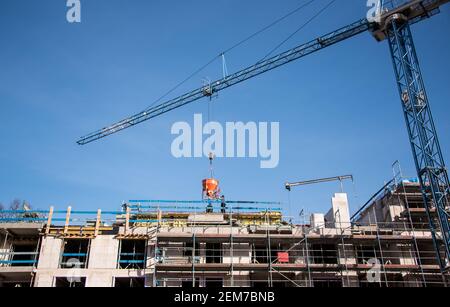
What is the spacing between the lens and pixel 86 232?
32.3 m

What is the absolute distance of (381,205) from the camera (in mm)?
37750

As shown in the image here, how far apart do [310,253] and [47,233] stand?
19197mm

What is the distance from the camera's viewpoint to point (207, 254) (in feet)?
107

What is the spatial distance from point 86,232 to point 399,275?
2256 centimetres

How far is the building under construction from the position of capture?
3059 cm

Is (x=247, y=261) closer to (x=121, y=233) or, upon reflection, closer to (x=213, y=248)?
(x=213, y=248)

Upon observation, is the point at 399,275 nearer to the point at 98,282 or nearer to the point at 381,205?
the point at 381,205

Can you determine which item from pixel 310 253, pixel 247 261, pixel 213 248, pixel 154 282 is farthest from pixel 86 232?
pixel 310 253

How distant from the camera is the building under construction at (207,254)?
3059cm
